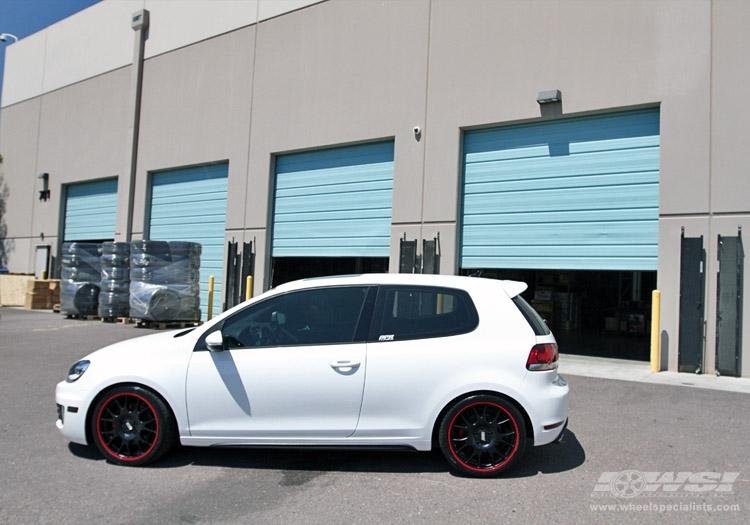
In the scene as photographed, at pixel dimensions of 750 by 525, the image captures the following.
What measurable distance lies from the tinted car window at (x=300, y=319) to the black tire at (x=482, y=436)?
1.06 m

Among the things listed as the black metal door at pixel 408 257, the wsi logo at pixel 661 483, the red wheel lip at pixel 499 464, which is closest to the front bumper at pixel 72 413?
the red wheel lip at pixel 499 464

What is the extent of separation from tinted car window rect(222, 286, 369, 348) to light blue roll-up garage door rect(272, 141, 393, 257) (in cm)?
858

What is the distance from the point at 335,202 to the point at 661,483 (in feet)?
36.2

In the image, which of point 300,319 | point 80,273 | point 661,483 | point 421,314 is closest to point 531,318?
point 421,314

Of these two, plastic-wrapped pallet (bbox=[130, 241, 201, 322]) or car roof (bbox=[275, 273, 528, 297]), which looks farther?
plastic-wrapped pallet (bbox=[130, 241, 201, 322])

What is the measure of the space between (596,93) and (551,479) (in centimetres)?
841

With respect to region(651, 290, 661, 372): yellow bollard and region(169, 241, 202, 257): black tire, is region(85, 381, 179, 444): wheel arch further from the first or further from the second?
region(169, 241, 202, 257): black tire

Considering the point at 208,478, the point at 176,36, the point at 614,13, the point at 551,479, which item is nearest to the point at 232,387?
the point at 208,478

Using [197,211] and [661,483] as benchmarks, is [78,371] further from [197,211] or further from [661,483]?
[197,211]

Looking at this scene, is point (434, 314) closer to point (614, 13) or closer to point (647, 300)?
point (614, 13)

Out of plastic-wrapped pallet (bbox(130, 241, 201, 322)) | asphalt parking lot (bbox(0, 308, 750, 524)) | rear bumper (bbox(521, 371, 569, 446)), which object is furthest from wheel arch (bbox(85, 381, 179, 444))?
plastic-wrapped pallet (bbox(130, 241, 201, 322))

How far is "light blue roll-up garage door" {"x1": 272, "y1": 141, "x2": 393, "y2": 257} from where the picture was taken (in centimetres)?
1383

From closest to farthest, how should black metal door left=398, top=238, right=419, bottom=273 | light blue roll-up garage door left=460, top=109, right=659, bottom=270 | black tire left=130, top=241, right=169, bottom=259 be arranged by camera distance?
light blue roll-up garage door left=460, top=109, right=659, bottom=270 → black metal door left=398, top=238, right=419, bottom=273 → black tire left=130, top=241, right=169, bottom=259

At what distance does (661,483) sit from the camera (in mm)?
4609
